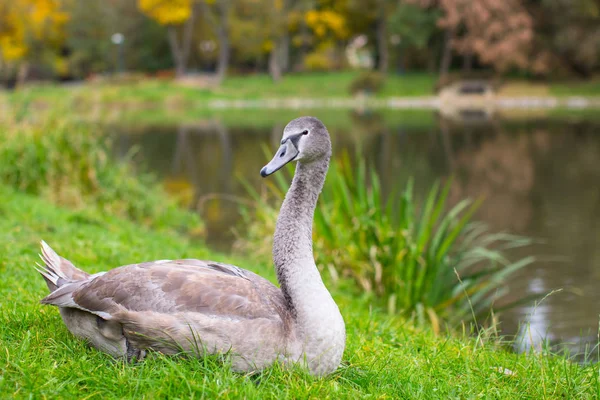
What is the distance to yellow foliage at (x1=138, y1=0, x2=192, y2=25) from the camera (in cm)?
5541

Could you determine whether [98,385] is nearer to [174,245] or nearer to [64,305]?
[64,305]

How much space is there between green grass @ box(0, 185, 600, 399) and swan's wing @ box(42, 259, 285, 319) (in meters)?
0.25

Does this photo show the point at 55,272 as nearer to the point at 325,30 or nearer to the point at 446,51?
the point at 446,51

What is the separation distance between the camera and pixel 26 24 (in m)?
58.2

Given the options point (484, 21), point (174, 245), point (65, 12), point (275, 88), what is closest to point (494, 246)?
point (174, 245)

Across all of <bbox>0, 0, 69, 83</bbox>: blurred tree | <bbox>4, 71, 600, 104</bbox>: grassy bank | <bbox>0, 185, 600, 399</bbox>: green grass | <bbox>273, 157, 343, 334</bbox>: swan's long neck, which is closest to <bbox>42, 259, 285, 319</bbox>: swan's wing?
<bbox>273, 157, 343, 334</bbox>: swan's long neck

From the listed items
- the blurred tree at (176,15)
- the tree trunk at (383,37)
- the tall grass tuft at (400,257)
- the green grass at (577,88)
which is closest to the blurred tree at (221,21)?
the blurred tree at (176,15)

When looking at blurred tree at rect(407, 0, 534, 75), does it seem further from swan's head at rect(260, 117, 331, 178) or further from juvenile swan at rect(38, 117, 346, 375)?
juvenile swan at rect(38, 117, 346, 375)

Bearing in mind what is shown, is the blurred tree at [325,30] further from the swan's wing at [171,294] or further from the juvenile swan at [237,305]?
the swan's wing at [171,294]

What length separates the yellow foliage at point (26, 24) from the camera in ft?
192

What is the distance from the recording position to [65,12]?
62.4 m

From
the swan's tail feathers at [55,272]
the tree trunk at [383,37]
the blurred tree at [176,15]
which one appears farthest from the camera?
the blurred tree at [176,15]

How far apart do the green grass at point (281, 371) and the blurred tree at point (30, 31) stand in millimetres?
57385

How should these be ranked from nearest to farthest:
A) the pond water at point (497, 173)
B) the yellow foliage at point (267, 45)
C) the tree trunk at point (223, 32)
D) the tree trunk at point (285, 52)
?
the pond water at point (497, 173) → the tree trunk at point (223, 32) → the yellow foliage at point (267, 45) → the tree trunk at point (285, 52)
